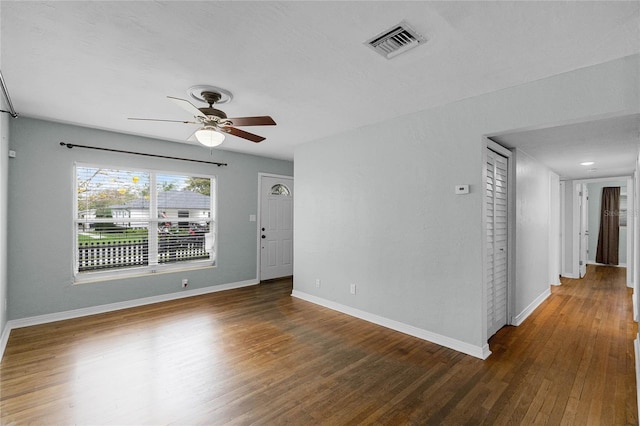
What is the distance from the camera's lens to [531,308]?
13.8 ft

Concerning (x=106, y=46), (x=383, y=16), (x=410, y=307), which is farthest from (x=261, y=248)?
(x=383, y=16)

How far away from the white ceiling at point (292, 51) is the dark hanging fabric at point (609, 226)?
630 centimetres

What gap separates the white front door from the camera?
6.04 meters

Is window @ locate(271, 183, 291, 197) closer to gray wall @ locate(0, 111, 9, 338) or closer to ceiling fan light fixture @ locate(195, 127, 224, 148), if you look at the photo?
ceiling fan light fixture @ locate(195, 127, 224, 148)

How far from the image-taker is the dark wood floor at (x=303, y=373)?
2061 millimetres

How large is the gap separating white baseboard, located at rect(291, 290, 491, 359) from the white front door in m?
1.70

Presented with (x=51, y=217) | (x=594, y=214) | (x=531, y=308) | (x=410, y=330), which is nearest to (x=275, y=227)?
A: (x=51, y=217)

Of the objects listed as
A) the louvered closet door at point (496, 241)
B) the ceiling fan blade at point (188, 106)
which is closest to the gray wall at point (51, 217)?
the ceiling fan blade at point (188, 106)

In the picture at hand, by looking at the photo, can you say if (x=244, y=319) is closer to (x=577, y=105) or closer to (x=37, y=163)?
(x=37, y=163)

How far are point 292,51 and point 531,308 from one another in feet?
15.2

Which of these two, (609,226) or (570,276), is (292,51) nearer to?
(570,276)

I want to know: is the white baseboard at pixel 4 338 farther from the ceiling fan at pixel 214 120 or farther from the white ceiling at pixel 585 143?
the white ceiling at pixel 585 143

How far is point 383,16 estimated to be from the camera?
68.5 inches

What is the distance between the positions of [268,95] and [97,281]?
11.9 feet
